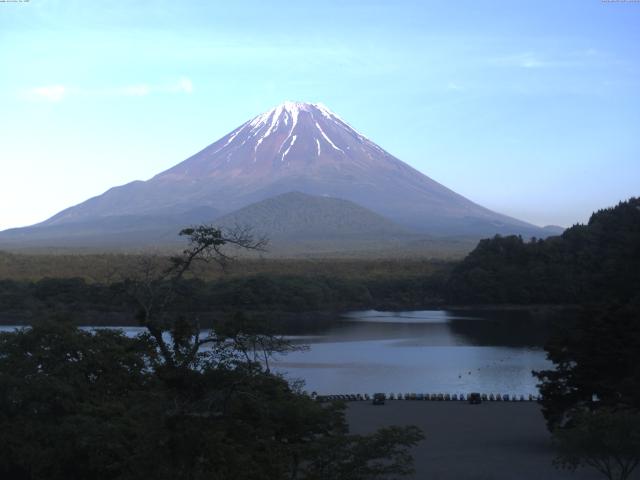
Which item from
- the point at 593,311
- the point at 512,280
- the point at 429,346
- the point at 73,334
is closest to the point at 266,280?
the point at 512,280

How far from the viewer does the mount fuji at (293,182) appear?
105 metres

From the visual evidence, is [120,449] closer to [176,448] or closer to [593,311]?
[176,448]

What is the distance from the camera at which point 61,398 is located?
9.46 meters

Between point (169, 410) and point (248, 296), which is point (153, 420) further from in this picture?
point (248, 296)

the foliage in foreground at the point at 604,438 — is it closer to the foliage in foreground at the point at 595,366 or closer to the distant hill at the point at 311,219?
the foliage in foreground at the point at 595,366

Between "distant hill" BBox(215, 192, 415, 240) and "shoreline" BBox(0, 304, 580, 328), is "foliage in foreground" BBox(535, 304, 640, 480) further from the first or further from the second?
"distant hill" BBox(215, 192, 415, 240)

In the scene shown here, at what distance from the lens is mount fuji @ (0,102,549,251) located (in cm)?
10512

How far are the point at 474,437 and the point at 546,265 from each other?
3140cm

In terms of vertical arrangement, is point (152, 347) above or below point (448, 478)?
above

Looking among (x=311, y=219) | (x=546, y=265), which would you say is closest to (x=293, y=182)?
(x=311, y=219)

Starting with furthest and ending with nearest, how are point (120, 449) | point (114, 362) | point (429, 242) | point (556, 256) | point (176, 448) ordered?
point (429, 242), point (556, 256), point (114, 362), point (120, 449), point (176, 448)

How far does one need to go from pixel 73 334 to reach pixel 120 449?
3.55 meters

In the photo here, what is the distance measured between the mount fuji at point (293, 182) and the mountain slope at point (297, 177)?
11cm

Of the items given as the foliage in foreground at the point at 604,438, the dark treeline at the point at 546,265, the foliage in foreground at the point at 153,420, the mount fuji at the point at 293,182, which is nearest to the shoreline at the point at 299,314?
the dark treeline at the point at 546,265
